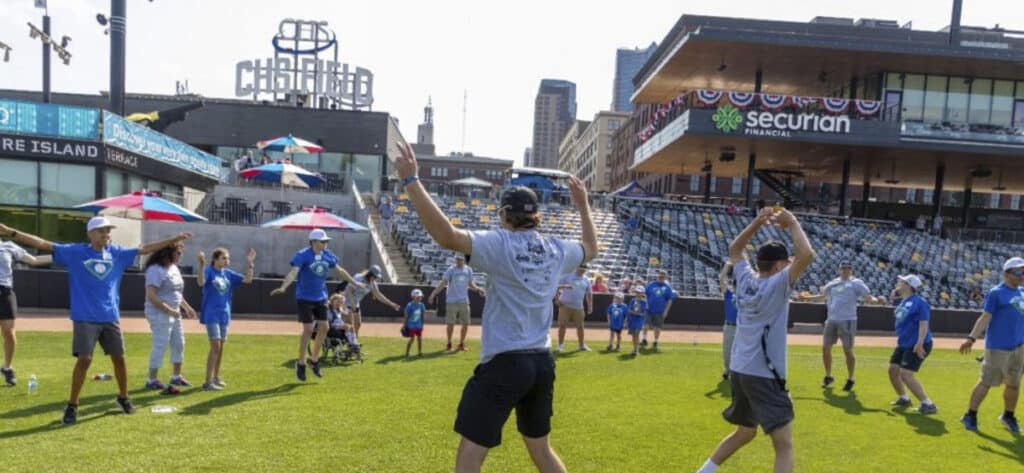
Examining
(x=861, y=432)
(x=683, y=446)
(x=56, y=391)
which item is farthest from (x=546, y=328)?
(x=56, y=391)

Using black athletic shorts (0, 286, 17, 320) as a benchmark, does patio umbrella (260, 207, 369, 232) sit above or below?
above

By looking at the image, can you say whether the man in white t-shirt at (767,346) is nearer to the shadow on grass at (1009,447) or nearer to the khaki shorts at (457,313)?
the shadow on grass at (1009,447)

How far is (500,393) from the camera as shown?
326 centimetres

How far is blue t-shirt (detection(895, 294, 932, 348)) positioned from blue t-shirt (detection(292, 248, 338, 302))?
8004mm

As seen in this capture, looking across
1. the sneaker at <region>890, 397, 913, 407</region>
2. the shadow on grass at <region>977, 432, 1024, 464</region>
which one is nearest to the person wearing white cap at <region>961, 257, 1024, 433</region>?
the shadow on grass at <region>977, 432, 1024, 464</region>

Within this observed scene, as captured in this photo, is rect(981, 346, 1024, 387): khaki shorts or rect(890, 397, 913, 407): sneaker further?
rect(890, 397, 913, 407): sneaker

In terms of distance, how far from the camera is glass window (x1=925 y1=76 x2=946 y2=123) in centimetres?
3466

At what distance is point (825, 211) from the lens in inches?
1641

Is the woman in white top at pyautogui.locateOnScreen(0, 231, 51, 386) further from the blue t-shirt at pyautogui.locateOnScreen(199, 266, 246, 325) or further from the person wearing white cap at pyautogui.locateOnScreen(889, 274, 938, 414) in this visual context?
the person wearing white cap at pyautogui.locateOnScreen(889, 274, 938, 414)

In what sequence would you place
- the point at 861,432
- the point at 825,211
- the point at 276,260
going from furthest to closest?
the point at 825,211, the point at 276,260, the point at 861,432

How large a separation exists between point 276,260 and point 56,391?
50.9 ft

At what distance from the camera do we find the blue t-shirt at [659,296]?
13.5 m

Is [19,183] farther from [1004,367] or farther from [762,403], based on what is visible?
[1004,367]

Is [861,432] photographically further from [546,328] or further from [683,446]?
[546,328]
